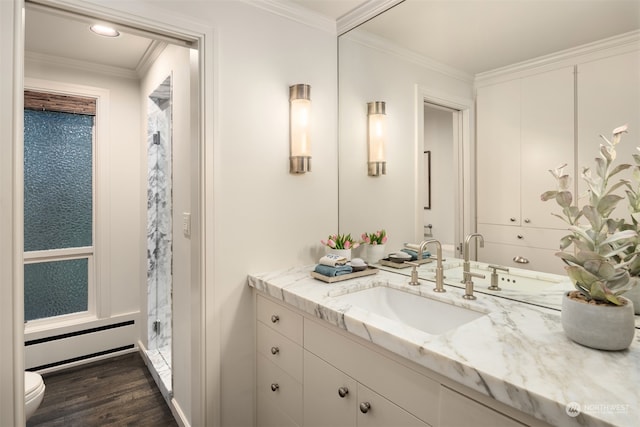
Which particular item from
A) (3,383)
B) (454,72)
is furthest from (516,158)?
(3,383)

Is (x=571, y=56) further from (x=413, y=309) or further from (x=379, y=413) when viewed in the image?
(x=379, y=413)

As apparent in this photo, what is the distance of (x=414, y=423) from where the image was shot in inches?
40.1

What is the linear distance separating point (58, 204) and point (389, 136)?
8.63ft

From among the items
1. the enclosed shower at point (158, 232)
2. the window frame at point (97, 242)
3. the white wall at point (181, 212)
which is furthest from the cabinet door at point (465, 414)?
the window frame at point (97, 242)

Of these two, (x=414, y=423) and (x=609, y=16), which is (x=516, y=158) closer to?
(x=609, y=16)

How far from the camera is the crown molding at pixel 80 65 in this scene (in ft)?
8.55

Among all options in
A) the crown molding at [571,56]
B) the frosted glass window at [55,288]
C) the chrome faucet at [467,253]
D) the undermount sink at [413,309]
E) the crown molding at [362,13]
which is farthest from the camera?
the frosted glass window at [55,288]

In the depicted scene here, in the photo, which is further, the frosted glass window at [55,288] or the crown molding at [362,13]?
the frosted glass window at [55,288]

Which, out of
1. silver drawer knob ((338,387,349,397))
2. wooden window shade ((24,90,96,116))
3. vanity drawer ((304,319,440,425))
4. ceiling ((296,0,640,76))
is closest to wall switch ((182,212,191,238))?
vanity drawer ((304,319,440,425))

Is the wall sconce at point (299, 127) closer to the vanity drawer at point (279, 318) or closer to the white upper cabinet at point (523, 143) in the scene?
the vanity drawer at point (279, 318)

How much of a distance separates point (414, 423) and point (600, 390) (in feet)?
1.59

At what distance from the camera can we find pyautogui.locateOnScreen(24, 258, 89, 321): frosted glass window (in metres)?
2.72

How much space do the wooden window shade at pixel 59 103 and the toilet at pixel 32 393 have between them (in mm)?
1968

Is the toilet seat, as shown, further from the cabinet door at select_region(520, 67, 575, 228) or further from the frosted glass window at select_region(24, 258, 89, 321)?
the cabinet door at select_region(520, 67, 575, 228)
